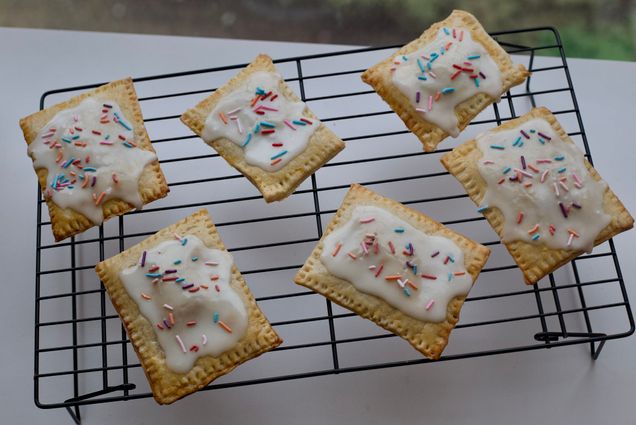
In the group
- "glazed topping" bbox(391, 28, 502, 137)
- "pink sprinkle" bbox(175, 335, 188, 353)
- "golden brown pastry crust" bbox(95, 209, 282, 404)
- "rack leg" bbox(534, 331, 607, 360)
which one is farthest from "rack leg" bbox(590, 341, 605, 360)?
"pink sprinkle" bbox(175, 335, 188, 353)

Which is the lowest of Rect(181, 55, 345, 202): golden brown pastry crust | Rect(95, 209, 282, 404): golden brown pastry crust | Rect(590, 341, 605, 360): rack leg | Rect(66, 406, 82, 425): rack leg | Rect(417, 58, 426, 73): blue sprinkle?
Rect(590, 341, 605, 360): rack leg

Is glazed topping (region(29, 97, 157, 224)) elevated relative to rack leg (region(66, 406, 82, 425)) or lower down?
elevated

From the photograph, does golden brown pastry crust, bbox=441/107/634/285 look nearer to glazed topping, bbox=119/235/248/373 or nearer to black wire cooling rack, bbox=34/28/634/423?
black wire cooling rack, bbox=34/28/634/423

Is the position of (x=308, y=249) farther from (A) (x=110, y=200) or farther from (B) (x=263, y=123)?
(A) (x=110, y=200)

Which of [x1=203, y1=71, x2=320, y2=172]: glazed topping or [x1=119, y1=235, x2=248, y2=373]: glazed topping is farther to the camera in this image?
[x1=203, y1=71, x2=320, y2=172]: glazed topping

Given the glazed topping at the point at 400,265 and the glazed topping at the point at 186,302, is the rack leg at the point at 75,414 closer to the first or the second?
the glazed topping at the point at 186,302

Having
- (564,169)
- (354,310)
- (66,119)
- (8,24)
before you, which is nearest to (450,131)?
(564,169)

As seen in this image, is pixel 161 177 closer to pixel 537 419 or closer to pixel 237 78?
pixel 237 78

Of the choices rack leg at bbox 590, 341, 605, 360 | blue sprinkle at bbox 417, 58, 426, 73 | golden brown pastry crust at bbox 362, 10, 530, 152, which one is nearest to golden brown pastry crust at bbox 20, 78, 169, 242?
golden brown pastry crust at bbox 362, 10, 530, 152
